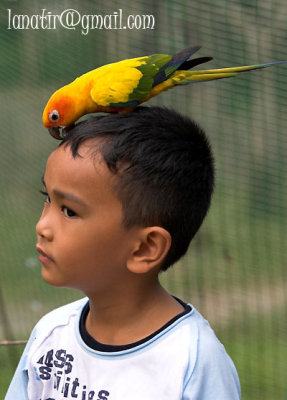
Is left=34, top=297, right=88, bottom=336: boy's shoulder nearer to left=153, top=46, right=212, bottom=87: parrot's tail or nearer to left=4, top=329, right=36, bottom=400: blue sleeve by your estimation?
left=4, top=329, right=36, bottom=400: blue sleeve

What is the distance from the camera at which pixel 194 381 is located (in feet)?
4.24

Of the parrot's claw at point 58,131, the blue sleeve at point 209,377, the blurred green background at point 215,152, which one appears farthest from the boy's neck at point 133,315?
the blurred green background at point 215,152

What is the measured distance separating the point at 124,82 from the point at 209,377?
0.60 meters

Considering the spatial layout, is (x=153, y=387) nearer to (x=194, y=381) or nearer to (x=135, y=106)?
(x=194, y=381)

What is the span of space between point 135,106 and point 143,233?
0.91 feet

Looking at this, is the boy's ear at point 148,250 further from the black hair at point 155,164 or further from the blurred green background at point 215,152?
the blurred green background at point 215,152

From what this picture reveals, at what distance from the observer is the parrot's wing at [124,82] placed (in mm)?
1410

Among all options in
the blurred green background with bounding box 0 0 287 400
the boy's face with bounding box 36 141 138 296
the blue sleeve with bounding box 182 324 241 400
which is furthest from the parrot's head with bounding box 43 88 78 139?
the blurred green background with bounding box 0 0 287 400

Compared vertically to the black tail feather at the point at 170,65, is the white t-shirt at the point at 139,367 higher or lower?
lower

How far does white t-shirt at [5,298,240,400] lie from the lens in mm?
1302

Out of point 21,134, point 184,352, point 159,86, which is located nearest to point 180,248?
point 184,352

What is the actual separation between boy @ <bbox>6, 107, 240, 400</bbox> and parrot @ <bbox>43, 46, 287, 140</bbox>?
0.05 meters

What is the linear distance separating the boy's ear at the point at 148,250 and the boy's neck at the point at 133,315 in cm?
7

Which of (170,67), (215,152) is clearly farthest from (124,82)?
(215,152)
